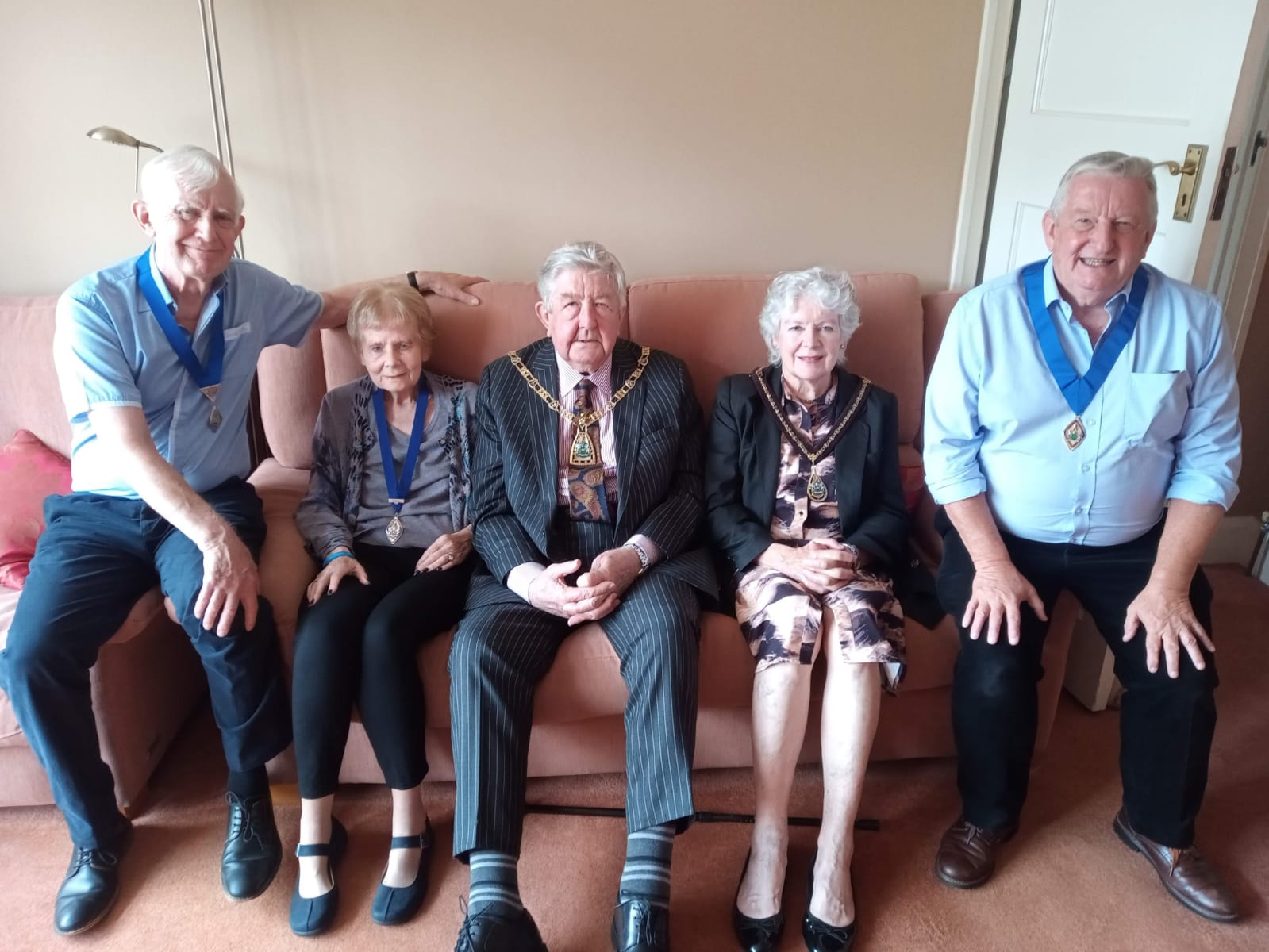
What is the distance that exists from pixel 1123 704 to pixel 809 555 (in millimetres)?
660

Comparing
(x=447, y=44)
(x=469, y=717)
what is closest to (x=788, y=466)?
(x=469, y=717)

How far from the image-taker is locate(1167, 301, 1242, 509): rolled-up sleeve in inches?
65.6

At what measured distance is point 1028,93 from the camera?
234 cm

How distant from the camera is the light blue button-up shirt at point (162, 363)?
166 centimetres

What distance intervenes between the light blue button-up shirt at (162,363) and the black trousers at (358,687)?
436 millimetres

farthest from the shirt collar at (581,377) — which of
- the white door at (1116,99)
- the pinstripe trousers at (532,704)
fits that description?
the white door at (1116,99)

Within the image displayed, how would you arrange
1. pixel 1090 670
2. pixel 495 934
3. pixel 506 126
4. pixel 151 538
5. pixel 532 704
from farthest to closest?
1. pixel 506 126
2. pixel 1090 670
3. pixel 151 538
4. pixel 532 704
5. pixel 495 934

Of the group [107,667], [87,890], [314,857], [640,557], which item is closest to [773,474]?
[640,557]

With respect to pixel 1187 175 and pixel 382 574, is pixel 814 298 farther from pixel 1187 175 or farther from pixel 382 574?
pixel 382 574

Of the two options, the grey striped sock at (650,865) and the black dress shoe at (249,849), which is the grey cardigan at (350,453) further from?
the grey striped sock at (650,865)

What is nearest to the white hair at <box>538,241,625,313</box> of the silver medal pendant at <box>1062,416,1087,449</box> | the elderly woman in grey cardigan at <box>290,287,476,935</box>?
the elderly woman in grey cardigan at <box>290,287,476,935</box>

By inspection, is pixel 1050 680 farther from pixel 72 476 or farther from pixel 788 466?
pixel 72 476

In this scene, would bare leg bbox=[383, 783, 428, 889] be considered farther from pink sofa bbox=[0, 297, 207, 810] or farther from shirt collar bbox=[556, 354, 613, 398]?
shirt collar bbox=[556, 354, 613, 398]

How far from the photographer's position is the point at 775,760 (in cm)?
166
